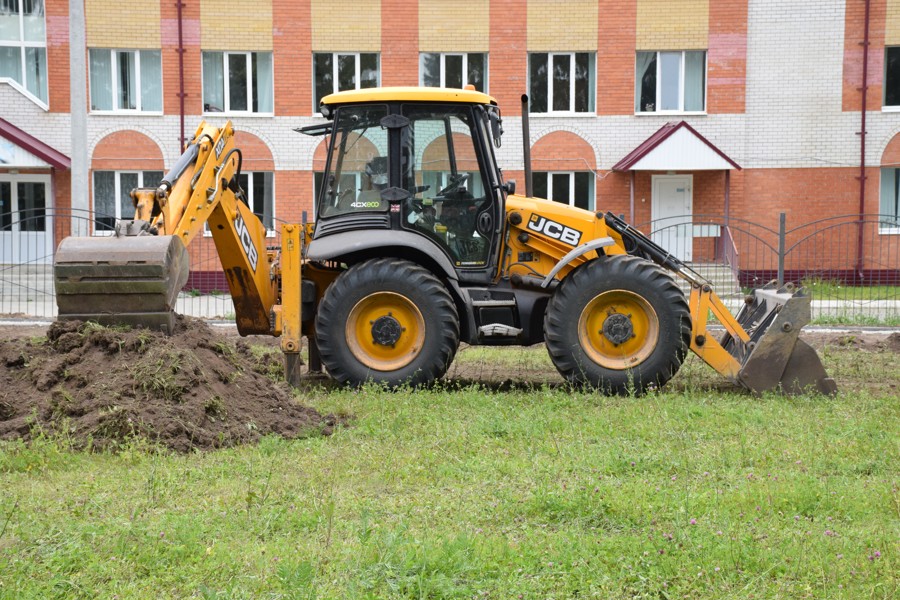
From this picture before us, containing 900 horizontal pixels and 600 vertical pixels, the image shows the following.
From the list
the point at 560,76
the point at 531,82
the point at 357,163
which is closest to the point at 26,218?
the point at 531,82

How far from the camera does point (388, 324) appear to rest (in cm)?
1001

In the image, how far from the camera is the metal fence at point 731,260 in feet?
63.5

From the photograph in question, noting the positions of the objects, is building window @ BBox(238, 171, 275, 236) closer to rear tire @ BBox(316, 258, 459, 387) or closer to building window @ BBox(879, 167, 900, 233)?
building window @ BBox(879, 167, 900, 233)

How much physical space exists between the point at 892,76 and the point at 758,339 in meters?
19.7

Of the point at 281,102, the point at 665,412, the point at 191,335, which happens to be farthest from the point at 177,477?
the point at 281,102

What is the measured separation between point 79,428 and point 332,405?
2.34 metres

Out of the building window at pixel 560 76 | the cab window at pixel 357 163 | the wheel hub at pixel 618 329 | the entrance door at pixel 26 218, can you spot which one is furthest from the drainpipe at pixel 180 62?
the wheel hub at pixel 618 329

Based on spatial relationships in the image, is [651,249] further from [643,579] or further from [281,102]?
[281,102]

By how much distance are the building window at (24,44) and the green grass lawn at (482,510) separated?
21317 mm

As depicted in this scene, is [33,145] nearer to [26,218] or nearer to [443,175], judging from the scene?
[26,218]

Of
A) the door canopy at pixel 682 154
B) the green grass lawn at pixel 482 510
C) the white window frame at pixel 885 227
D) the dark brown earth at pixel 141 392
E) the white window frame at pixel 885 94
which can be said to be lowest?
the green grass lawn at pixel 482 510

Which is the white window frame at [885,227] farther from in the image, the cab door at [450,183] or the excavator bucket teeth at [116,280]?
the excavator bucket teeth at [116,280]

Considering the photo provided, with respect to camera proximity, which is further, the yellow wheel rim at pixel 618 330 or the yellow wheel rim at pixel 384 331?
the yellow wheel rim at pixel 384 331

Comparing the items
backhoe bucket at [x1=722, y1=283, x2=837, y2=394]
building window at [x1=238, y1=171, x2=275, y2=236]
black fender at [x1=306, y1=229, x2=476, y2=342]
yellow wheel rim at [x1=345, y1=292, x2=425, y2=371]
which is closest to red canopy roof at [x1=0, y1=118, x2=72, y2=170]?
building window at [x1=238, y1=171, x2=275, y2=236]
